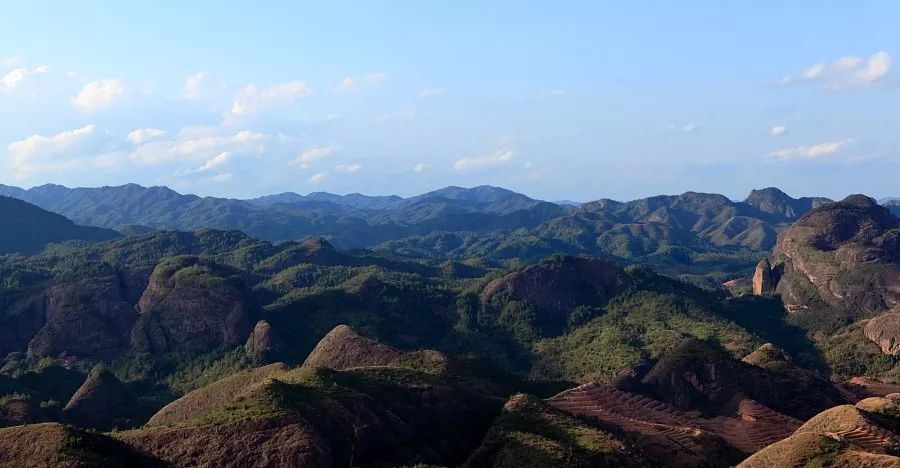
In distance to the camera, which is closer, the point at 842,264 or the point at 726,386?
the point at 726,386

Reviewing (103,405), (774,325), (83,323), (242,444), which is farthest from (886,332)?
(83,323)

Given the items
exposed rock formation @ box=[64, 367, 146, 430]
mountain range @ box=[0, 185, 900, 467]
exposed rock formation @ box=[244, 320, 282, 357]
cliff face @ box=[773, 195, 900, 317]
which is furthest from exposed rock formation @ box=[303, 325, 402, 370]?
cliff face @ box=[773, 195, 900, 317]

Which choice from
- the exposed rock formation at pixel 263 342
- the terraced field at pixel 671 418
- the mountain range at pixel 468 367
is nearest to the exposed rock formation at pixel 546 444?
the mountain range at pixel 468 367

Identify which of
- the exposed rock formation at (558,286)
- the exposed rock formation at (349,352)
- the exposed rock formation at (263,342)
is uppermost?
the exposed rock formation at (558,286)

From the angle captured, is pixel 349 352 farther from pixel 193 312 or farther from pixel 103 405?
pixel 193 312

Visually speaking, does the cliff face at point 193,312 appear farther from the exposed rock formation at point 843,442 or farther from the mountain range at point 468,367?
the exposed rock formation at point 843,442

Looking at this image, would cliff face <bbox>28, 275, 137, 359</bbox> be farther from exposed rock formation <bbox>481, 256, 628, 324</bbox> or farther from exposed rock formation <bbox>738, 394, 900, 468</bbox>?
exposed rock formation <bbox>738, 394, 900, 468</bbox>
